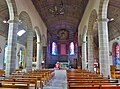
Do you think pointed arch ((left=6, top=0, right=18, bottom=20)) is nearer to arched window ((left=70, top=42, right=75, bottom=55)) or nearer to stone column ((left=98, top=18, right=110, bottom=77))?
stone column ((left=98, top=18, right=110, bottom=77))

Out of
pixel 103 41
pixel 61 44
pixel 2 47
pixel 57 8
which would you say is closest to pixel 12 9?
pixel 103 41

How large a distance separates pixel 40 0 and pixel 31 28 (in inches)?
112

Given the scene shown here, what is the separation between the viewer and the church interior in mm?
5727

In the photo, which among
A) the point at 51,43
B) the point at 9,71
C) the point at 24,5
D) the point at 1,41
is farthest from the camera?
the point at 51,43

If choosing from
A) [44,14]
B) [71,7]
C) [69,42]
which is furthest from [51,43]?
[71,7]

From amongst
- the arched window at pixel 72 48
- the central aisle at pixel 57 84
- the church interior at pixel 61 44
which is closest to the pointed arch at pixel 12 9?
the church interior at pixel 61 44

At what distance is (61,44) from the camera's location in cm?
3128

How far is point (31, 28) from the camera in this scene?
1494 cm

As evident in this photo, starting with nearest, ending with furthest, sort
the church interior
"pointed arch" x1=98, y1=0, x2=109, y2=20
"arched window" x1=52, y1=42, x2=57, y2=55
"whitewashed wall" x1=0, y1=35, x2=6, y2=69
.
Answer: the church interior, "pointed arch" x1=98, y1=0, x2=109, y2=20, "whitewashed wall" x1=0, y1=35, x2=6, y2=69, "arched window" x1=52, y1=42, x2=57, y2=55

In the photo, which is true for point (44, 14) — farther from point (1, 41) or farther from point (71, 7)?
point (1, 41)

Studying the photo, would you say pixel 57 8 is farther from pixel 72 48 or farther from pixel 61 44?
pixel 61 44

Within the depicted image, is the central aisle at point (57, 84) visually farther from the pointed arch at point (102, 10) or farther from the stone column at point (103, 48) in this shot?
the pointed arch at point (102, 10)

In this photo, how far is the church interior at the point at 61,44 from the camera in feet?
18.8

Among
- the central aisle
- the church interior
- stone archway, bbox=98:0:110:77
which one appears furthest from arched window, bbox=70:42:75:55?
stone archway, bbox=98:0:110:77
